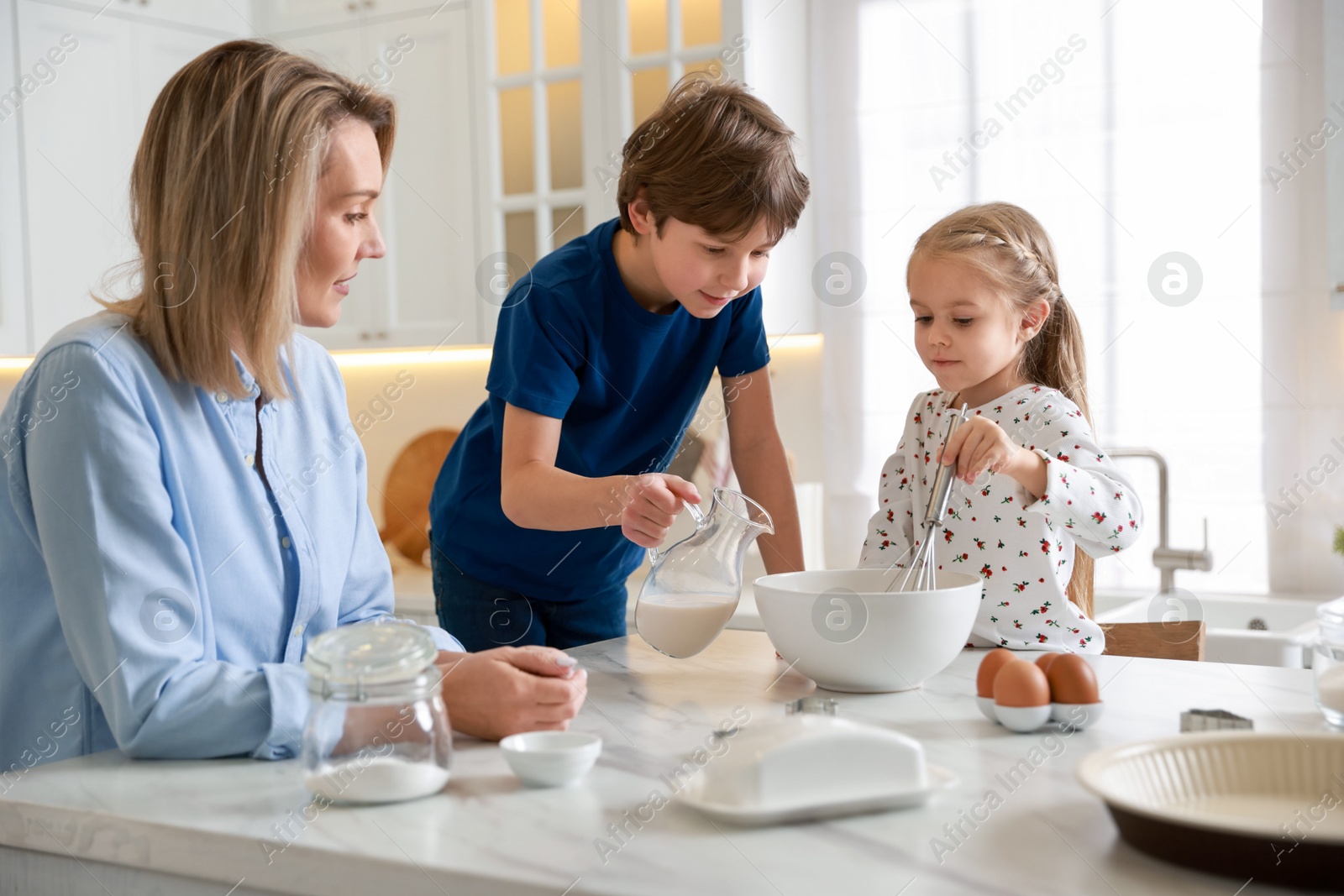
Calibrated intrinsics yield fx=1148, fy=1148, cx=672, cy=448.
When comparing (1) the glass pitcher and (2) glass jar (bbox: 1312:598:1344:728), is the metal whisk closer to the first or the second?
(1) the glass pitcher

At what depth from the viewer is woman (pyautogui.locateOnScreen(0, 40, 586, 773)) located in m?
0.86

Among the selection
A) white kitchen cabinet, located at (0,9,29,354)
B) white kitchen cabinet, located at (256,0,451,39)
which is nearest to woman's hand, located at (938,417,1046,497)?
white kitchen cabinet, located at (256,0,451,39)

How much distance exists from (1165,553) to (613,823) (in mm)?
2231

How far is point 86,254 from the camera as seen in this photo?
3.05m

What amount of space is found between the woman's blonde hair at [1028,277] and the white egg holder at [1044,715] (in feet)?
2.41

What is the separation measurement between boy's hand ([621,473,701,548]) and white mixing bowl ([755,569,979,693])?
0.11 m

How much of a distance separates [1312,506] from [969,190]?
108 cm

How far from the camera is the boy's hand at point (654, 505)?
3.59ft

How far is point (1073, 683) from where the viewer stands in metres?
0.88

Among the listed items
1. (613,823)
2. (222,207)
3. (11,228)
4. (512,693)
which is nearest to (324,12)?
(11,228)

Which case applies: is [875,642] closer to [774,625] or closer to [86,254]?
[774,625]

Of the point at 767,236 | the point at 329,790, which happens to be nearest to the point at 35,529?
the point at 329,790

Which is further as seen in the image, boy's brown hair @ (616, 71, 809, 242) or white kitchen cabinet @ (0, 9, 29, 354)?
white kitchen cabinet @ (0, 9, 29, 354)

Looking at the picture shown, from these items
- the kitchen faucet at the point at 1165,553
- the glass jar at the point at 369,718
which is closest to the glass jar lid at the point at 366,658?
the glass jar at the point at 369,718
